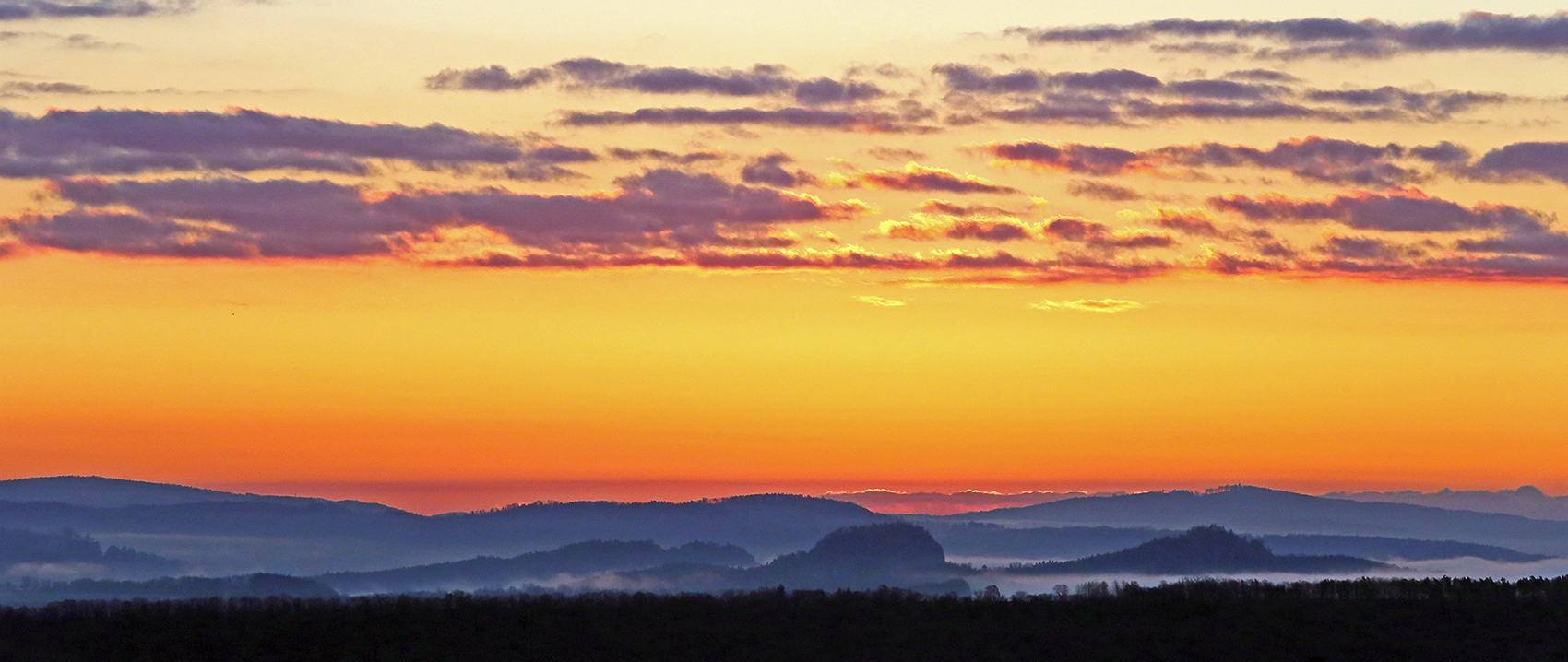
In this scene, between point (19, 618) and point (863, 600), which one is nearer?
point (19, 618)

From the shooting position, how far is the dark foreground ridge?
6297 centimetres

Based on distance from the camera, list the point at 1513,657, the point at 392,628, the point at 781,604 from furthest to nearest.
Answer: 1. the point at 781,604
2. the point at 392,628
3. the point at 1513,657

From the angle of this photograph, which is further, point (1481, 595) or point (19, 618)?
point (1481, 595)

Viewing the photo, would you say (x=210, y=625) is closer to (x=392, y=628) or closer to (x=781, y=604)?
(x=392, y=628)

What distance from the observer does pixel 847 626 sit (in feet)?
222

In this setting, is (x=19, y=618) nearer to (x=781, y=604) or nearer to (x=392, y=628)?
(x=392, y=628)

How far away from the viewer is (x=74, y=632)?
65312 mm

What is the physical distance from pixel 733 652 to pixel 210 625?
1916cm

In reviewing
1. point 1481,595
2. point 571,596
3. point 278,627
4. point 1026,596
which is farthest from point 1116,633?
point 278,627

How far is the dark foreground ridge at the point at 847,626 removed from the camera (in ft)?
207

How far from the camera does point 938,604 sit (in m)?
72.6

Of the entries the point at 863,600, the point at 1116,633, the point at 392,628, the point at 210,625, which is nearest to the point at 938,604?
the point at 863,600

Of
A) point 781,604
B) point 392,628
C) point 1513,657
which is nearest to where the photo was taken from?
point 1513,657

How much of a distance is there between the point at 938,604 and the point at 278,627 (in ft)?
79.7
